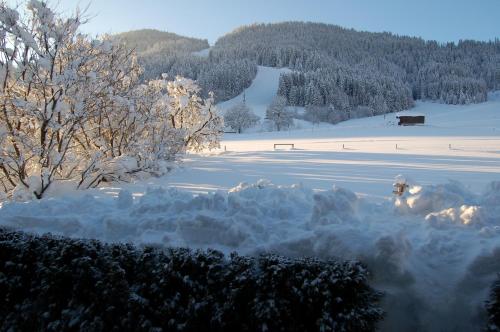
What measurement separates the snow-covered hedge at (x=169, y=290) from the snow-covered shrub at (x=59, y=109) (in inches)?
245

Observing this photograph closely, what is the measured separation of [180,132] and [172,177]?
5.48m

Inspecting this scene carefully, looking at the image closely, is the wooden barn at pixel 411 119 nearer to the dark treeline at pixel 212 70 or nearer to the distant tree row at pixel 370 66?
the distant tree row at pixel 370 66

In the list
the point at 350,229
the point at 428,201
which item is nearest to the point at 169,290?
the point at 350,229

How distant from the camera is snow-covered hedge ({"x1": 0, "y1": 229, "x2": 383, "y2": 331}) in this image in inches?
121

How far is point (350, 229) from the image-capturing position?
3723 millimetres

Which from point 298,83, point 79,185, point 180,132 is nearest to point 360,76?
point 298,83

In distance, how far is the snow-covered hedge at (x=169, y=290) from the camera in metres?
3.09

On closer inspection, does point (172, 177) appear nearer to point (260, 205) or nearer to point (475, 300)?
point (260, 205)

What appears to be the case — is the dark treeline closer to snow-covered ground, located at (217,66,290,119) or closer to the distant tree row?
snow-covered ground, located at (217,66,290,119)

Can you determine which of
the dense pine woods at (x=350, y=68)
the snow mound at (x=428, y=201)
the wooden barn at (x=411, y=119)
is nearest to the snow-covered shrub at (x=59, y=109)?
the snow mound at (x=428, y=201)

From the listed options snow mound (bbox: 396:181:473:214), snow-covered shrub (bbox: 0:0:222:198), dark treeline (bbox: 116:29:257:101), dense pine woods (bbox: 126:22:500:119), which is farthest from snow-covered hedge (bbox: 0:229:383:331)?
dark treeline (bbox: 116:29:257:101)

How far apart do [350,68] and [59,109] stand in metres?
138

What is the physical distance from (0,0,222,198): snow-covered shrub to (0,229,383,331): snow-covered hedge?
6225mm

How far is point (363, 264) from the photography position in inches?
130
